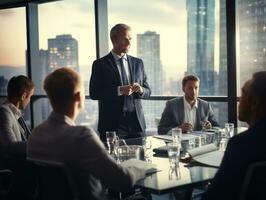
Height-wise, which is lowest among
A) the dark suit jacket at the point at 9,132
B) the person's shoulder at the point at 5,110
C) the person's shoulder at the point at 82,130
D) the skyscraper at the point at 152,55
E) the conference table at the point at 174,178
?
the conference table at the point at 174,178

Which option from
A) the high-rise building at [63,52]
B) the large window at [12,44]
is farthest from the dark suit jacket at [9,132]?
the large window at [12,44]

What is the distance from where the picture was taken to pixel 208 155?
93.7 inches

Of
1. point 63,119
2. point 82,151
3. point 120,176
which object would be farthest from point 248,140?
point 63,119

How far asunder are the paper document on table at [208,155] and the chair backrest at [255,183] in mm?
580

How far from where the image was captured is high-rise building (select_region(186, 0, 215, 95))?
15.1 ft

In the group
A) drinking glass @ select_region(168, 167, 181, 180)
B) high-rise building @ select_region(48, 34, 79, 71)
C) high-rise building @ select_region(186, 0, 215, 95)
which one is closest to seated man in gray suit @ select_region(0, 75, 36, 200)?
drinking glass @ select_region(168, 167, 181, 180)

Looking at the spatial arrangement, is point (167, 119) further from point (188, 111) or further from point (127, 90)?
point (127, 90)

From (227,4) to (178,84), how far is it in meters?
1.06

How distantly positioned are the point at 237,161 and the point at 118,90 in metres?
1.93

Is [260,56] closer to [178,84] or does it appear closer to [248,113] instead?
[178,84]

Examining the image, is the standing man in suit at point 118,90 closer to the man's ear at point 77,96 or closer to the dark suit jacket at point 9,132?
the dark suit jacket at point 9,132

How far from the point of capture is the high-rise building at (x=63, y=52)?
18.5 feet

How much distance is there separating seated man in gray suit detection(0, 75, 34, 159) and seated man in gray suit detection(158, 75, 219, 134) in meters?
1.23

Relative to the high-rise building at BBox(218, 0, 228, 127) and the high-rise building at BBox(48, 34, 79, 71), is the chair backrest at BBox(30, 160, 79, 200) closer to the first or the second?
the high-rise building at BBox(218, 0, 228, 127)
